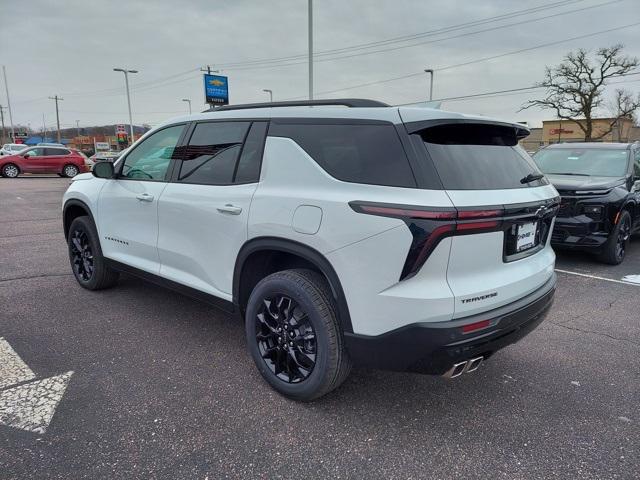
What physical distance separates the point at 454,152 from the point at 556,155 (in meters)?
6.23

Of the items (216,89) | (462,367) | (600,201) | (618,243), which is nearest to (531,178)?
(462,367)

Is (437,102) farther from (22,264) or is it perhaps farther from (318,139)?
(22,264)

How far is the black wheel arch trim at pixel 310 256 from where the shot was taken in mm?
2516

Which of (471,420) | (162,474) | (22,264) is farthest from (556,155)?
(22,264)

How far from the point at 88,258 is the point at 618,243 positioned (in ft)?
22.2

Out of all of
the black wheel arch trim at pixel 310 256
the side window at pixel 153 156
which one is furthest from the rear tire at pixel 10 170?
the black wheel arch trim at pixel 310 256

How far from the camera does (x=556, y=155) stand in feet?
25.5

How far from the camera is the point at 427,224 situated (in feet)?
7.30

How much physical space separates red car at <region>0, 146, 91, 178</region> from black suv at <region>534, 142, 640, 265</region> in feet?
80.3

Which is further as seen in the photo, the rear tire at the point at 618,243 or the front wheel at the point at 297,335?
the rear tire at the point at 618,243

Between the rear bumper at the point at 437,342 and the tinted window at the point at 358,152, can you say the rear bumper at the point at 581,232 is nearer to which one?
the rear bumper at the point at 437,342

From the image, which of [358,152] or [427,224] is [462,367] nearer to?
[427,224]

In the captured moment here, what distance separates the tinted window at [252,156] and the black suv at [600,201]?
4760mm

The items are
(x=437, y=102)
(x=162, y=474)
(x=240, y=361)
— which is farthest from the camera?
(x=240, y=361)
